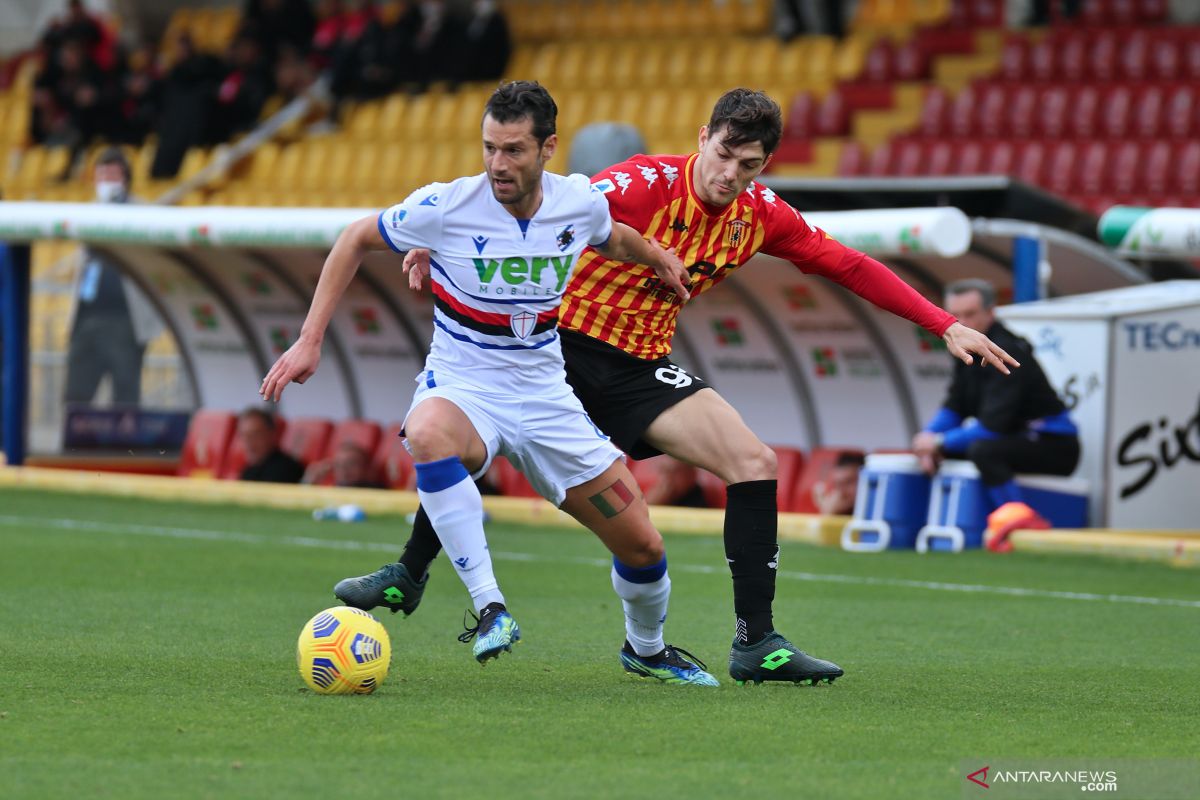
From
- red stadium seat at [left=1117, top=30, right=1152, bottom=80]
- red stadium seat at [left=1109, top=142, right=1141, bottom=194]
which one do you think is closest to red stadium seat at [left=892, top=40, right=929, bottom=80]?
red stadium seat at [left=1117, top=30, right=1152, bottom=80]

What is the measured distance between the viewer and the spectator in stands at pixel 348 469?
579 inches

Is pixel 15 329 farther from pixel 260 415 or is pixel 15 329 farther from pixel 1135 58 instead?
pixel 1135 58

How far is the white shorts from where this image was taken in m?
5.98

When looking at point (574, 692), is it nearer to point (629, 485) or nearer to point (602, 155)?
point (629, 485)

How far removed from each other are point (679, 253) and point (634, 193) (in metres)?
0.25

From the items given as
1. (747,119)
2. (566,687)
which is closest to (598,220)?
(747,119)

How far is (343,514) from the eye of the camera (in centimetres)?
1330

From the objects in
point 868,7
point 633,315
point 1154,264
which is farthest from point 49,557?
point 868,7

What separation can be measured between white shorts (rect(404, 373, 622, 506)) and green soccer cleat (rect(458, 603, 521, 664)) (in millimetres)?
501

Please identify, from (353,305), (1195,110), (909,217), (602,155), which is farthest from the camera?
(1195,110)

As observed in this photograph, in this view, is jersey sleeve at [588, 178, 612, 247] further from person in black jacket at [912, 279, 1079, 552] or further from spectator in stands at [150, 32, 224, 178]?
spectator in stands at [150, 32, 224, 178]

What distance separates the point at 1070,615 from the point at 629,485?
3.28m

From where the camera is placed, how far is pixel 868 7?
21.6 meters

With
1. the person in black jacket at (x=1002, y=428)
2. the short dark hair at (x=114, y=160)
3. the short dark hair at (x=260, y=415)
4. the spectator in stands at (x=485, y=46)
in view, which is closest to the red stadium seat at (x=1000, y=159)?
the person in black jacket at (x=1002, y=428)
